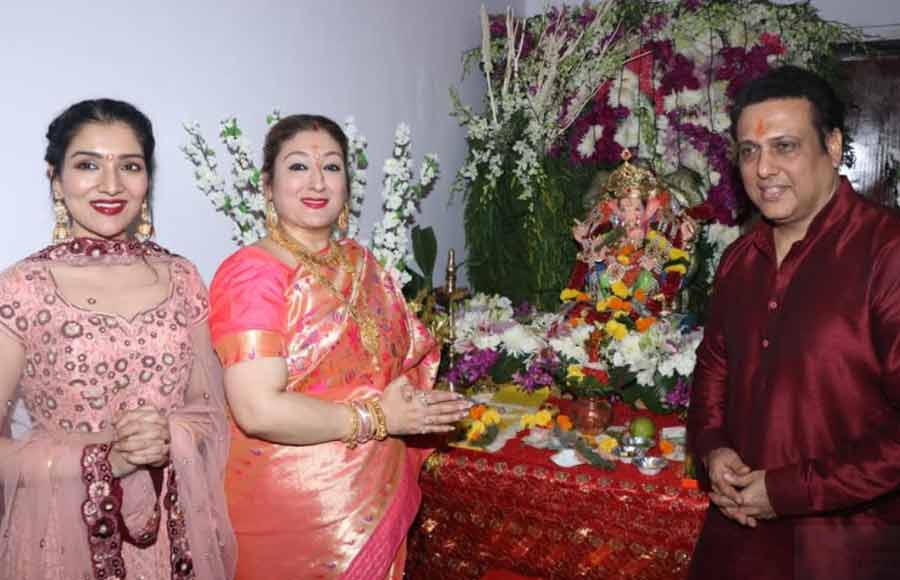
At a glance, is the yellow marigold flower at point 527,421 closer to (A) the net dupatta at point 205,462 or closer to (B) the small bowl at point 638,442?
(B) the small bowl at point 638,442

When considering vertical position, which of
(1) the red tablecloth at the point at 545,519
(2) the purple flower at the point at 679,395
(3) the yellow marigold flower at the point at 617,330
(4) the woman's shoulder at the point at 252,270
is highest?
(4) the woman's shoulder at the point at 252,270

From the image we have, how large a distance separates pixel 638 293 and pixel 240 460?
2.44m

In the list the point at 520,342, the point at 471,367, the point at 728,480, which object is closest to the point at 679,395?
the point at 520,342

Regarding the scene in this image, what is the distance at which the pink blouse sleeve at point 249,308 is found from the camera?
5.84 ft

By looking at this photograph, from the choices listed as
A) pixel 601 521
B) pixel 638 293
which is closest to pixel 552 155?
pixel 638 293

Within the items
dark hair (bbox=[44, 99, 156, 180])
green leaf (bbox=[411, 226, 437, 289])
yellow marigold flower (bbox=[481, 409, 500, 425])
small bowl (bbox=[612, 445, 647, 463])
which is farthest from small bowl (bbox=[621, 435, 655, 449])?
dark hair (bbox=[44, 99, 156, 180])

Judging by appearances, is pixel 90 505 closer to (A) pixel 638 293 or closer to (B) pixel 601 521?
(B) pixel 601 521

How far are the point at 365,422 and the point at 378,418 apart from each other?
39 mm

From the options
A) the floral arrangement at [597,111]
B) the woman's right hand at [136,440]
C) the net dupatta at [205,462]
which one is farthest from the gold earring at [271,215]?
the floral arrangement at [597,111]

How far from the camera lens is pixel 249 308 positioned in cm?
182

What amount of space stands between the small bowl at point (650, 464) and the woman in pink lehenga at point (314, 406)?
89cm

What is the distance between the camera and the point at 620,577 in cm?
248

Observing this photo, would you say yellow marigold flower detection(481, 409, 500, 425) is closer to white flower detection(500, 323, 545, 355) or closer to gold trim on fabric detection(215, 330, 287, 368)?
white flower detection(500, 323, 545, 355)

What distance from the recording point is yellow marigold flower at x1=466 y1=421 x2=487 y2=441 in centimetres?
274
